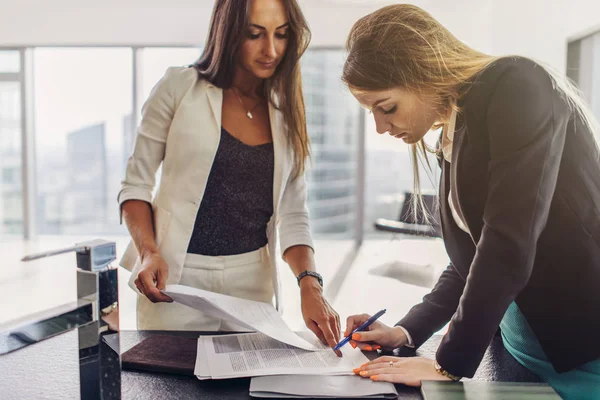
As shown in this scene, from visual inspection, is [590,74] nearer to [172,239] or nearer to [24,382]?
[172,239]

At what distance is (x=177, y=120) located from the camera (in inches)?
51.8

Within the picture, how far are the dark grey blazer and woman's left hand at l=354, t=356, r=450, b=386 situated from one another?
0.04 meters

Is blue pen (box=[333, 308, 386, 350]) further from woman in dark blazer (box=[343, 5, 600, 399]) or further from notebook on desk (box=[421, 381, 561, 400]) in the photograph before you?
notebook on desk (box=[421, 381, 561, 400])

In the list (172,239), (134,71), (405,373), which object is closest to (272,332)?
(405,373)

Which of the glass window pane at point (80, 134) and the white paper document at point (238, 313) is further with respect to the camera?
the glass window pane at point (80, 134)

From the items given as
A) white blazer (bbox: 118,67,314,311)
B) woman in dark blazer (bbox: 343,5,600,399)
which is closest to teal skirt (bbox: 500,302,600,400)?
woman in dark blazer (bbox: 343,5,600,399)

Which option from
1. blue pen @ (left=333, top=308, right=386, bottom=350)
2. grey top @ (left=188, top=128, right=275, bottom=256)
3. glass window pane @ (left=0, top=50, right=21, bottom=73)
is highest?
glass window pane @ (left=0, top=50, right=21, bottom=73)

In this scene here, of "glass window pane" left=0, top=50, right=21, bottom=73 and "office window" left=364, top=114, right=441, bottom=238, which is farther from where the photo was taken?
"glass window pane" left=0, top=50, right=21, bottom=73

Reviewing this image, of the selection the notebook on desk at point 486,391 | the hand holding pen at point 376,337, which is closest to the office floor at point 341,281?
the hand holding pen at point 376,337

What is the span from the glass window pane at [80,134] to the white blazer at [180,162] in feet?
18.4

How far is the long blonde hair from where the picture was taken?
919 millimetres

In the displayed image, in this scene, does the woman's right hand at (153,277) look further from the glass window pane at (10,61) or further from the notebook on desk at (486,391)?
the glass window pane at (10,61)

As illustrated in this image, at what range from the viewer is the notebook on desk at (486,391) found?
775 millimetres

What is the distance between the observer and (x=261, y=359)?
0.95 metres
